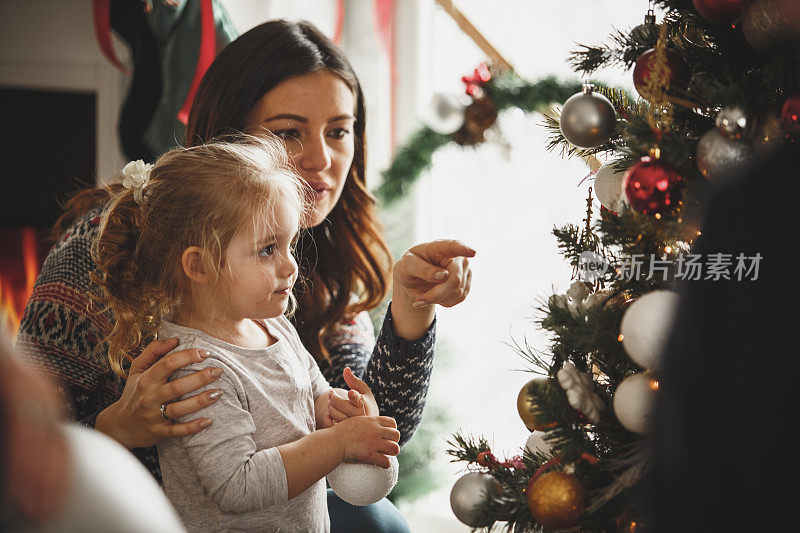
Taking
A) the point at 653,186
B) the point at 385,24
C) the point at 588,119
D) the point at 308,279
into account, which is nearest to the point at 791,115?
the point at 653,186

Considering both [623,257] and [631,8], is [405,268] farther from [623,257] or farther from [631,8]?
[631,8]

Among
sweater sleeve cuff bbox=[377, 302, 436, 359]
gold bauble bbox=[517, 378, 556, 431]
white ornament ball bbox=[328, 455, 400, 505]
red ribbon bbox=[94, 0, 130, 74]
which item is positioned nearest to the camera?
gold bauble bbox=[517, 378, 556, 431]

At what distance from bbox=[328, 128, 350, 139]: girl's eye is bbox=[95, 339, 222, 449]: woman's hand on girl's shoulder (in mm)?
569

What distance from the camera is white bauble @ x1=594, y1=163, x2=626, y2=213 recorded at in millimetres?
930

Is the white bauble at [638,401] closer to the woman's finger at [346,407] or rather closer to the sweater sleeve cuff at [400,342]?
the woman's finger at [346,407]

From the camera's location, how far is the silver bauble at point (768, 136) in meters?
0.71

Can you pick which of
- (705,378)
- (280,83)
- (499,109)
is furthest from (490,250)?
(705,378)

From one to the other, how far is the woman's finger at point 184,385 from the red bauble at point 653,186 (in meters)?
0.58

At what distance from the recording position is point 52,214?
2.54m

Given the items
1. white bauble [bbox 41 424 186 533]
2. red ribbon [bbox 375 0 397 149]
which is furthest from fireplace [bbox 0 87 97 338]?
white bauble [bbox 41 424 186 533]

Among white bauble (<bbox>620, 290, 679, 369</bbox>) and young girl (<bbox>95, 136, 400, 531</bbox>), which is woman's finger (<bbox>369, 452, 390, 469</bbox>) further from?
white bauble (<bbox>620, 290, 679, 369</bbox>)

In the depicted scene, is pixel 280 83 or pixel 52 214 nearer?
pixel 280 83

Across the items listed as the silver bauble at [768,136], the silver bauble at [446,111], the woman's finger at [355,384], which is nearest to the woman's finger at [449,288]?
the woman's finger at [355,384]

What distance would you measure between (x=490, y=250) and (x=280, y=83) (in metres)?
1.41
